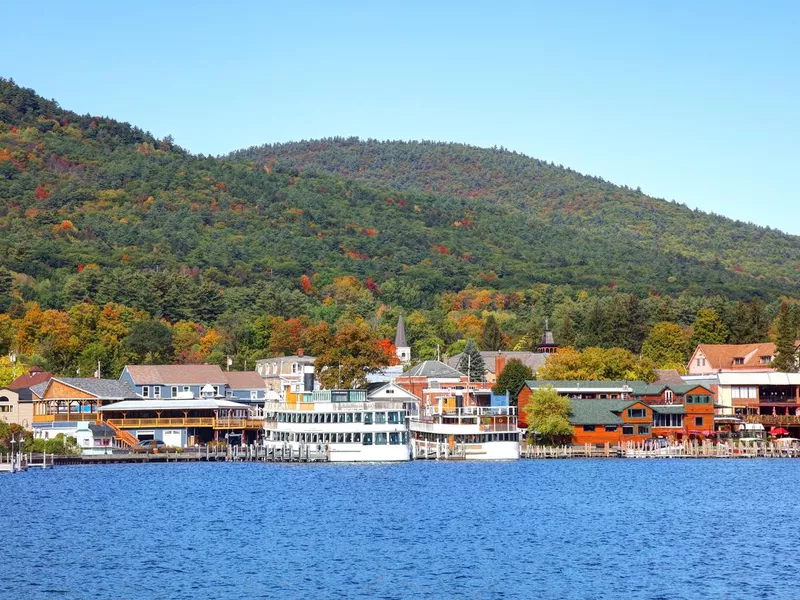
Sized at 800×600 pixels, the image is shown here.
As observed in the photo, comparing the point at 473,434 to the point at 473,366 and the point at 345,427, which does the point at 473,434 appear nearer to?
the point at 345,427

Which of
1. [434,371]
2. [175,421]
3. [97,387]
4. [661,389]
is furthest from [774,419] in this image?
[97,387]

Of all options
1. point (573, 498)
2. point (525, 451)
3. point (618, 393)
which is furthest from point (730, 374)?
point (573, 498)

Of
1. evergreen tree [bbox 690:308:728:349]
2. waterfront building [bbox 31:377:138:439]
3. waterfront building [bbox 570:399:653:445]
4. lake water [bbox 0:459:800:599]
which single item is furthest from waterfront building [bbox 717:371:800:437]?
waterfront building [bbox 31:377:138:439]

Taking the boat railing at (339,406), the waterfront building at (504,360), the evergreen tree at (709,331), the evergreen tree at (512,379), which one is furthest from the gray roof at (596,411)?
the evergreen tree at (709,331)

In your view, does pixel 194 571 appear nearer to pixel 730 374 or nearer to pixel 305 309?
pixel 730 374

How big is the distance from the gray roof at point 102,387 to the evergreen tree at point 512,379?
34.5m

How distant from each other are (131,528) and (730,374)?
263 ft

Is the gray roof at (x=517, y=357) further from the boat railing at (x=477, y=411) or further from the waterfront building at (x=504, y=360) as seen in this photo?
the boat railing at (x=477, y=411)

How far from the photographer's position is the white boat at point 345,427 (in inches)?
4087

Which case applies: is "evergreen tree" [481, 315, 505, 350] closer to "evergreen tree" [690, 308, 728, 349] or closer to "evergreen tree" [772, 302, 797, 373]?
"evergreen tree" [690, 308, 728, 349]

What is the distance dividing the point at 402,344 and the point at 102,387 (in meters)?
61.4

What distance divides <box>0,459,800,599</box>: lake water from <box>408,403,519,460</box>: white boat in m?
7.07

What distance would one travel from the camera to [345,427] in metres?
104

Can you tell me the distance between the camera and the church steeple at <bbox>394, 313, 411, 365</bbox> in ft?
565
